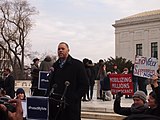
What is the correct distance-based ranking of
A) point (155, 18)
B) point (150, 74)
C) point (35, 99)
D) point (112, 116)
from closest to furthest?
point (35, 99) < point (150, 74) < point (112, 116) < point (155, 18)

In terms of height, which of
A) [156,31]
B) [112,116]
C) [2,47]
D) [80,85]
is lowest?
[112,116]

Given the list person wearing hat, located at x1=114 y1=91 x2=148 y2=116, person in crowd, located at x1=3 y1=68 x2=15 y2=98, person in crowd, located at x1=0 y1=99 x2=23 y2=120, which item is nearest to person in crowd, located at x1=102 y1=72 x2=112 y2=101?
person in crowd, located at x1=3 y1=68 x2=15 y2=98

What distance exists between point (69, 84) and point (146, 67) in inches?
105

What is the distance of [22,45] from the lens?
168 feet

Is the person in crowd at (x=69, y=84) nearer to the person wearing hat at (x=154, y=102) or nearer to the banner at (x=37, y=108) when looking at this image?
the banner at (x=37, y=108)

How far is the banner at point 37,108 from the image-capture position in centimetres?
574

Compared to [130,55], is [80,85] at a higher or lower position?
lower

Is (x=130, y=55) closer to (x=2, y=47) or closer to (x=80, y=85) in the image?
(x=2, y=47)

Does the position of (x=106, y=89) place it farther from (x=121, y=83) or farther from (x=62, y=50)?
(x=62, y=50)

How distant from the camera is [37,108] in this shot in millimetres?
5879

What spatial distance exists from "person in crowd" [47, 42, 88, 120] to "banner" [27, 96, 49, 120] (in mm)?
91

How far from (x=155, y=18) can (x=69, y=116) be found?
62.7m

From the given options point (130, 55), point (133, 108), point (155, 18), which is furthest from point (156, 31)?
point (133, 108)

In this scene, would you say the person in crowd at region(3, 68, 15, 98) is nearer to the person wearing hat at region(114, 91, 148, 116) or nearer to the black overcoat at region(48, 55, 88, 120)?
the black overcoat at region(48, 55, 88, 120)
